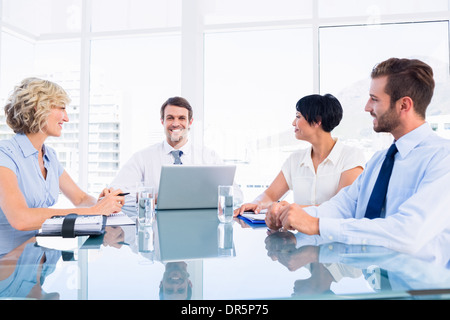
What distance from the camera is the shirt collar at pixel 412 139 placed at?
1492 mm

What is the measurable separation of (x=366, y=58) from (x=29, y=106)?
12.1 feet

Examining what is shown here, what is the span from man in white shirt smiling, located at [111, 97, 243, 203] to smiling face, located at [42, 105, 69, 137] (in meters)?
0.78

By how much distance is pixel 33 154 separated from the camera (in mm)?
1959

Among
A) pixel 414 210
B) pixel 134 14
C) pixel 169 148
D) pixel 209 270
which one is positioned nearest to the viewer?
pixel 209 270

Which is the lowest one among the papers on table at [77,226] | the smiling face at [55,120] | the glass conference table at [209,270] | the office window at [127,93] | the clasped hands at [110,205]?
the glass conference table at [209,270]

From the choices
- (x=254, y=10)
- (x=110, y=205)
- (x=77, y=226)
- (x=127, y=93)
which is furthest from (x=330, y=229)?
(x=127, y=93)

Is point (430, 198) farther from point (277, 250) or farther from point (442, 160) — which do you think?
point (277, 250)

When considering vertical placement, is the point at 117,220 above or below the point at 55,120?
below

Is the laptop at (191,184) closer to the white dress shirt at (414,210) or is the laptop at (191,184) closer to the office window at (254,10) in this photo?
the white dress shirt at (414,210)

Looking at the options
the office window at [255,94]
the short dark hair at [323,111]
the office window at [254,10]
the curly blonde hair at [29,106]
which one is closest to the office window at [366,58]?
the office window at [255,94]

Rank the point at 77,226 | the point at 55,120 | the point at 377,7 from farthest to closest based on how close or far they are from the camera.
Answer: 1. the point at 377,7
2. the point at 55,120
3. the point at 77,226

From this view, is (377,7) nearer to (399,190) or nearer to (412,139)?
(412,139)

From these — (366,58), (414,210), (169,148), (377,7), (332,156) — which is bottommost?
(414,210)
